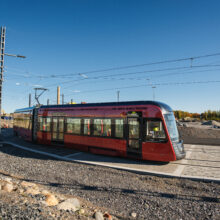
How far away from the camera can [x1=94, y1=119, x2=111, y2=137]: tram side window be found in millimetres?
10891

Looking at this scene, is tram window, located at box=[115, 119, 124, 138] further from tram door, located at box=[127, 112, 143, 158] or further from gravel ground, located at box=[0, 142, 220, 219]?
gravel ground, located at box=[0, 142, 220, 219]

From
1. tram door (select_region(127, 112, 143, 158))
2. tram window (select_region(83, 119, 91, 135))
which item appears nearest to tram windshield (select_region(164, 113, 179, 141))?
tram door (select_region(127, 112, 143, 158))

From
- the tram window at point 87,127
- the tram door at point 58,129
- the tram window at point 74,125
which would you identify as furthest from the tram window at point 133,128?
the tram door at point 58,129

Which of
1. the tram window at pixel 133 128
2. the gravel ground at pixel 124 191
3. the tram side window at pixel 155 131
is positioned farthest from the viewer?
the tram window at pixel 133 128

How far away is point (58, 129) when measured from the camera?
13633 millimetres

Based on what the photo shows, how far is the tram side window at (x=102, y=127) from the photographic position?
10891 millimetres

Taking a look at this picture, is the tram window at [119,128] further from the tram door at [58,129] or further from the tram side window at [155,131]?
the tram door at [58,129]

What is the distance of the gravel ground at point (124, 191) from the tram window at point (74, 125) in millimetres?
3467

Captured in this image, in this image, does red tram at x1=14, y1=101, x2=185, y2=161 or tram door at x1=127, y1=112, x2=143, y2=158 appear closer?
red tram at x1=14, y1=101, x2=185, y2=161

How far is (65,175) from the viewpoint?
25.6 ft

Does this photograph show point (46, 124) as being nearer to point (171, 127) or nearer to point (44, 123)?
point (44, 123)

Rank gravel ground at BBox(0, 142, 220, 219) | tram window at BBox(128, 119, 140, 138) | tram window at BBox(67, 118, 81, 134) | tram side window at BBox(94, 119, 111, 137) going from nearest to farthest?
gravel ground at BBox(0, 142, 220, 219)
tram window at BBox(128, 119, 140, 138)
tram side window at BBox(94, 119, 111, 137)
tram window at BBox(67, 118, 81, 134)

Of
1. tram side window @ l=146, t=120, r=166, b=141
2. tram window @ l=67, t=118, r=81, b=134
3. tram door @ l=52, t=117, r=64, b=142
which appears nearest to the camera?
tram side window @ l=146, t=120, r=166, b=141

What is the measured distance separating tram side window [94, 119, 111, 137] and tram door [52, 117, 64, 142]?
3.16 m
